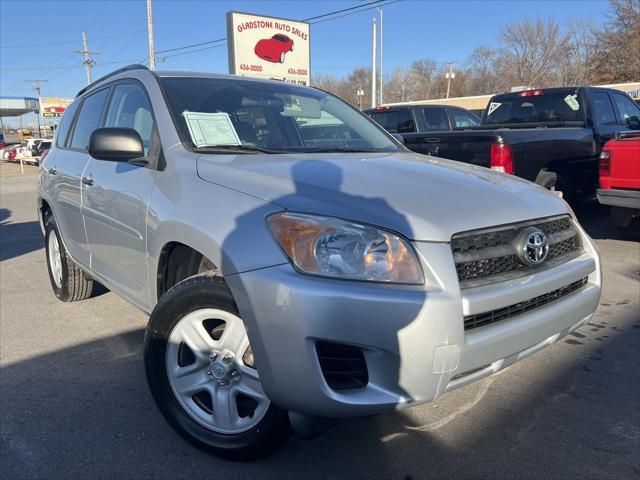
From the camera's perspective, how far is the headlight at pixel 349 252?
6.25 ft

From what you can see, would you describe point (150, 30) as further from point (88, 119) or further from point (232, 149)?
point (232, 149)

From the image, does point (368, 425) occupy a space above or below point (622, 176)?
below

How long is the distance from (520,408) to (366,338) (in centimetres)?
148

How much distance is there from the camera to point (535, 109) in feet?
26.7

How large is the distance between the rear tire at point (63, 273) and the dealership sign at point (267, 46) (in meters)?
11.3

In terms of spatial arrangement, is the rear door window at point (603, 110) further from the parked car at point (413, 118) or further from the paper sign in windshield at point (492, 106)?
the parked car at point (413, 118)

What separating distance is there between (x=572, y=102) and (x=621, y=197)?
225 centimetres

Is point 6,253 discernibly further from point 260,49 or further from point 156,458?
point 260,49

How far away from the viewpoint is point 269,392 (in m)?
1.99

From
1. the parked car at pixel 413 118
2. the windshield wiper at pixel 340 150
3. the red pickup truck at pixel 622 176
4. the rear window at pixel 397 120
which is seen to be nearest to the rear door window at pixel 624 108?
the red pickup truck at pixel 622 176

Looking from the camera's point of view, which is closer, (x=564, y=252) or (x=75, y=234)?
(x=564, y=252)

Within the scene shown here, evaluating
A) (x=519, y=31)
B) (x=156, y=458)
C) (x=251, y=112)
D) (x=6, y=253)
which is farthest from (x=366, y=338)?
(x=519, y=31)

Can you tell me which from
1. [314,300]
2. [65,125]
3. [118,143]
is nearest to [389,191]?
[314,300]

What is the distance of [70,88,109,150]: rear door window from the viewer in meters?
3.87
